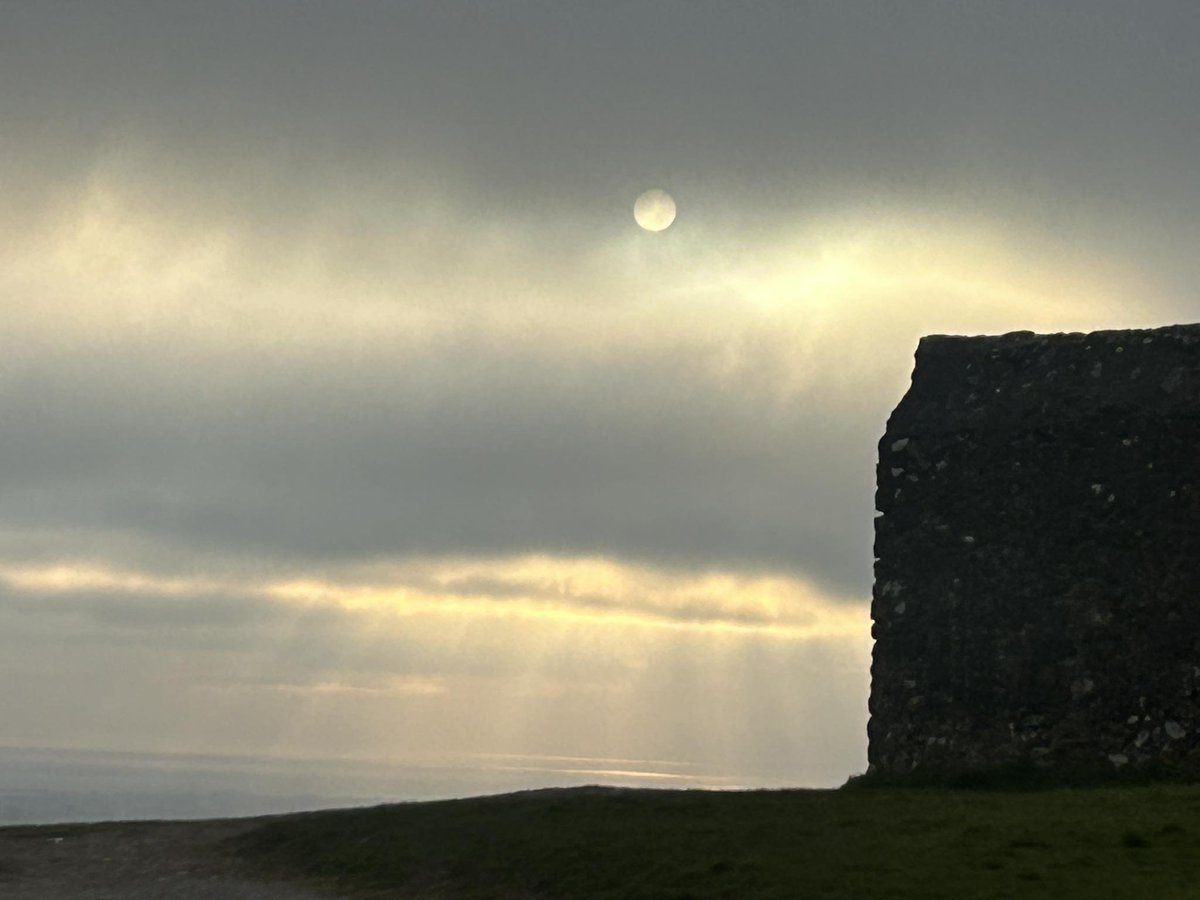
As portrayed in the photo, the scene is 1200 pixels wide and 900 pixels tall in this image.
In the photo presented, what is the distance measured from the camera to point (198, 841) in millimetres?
27578

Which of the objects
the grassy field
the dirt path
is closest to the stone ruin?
the grassy field

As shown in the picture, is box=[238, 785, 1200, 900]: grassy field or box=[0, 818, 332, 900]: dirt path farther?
box=[0, 818, 332, 900]: dirt path

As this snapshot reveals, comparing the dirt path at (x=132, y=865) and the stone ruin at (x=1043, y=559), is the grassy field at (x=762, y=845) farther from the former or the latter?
the stone ruin at (x=1043, y=559)

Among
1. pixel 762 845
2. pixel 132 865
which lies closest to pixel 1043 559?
pixel 762 845

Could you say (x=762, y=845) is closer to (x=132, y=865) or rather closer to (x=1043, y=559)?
(x=1043, y=559)

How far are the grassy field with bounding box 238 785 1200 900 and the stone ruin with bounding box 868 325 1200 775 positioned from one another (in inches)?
70.3

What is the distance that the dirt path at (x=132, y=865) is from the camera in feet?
74.7

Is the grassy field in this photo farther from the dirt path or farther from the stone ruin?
the stone ruin

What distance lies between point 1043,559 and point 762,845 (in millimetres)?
9969

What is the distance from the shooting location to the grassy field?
18.1 meters

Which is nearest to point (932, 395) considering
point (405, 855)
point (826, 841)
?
point (826, 841)

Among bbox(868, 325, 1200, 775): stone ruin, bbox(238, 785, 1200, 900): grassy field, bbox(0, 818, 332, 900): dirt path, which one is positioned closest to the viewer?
bbox(238, 785, 1200, 900): grassy field

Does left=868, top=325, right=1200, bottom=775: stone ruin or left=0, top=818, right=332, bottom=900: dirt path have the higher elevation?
left=868, top=325, right=1200, bottom=775: stone ruin

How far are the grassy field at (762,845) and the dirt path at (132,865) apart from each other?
90 cm
